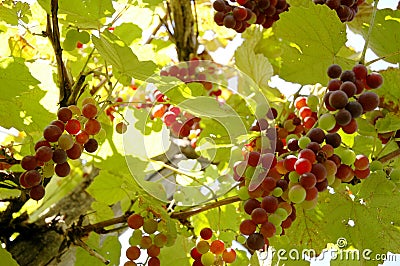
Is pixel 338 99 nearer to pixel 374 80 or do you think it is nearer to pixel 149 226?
pixel 374 80

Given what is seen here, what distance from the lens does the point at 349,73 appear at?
2.57 feet

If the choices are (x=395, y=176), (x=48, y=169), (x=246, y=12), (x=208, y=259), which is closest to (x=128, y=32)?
(x=246, y=12)

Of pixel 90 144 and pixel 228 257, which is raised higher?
pixel 90 144

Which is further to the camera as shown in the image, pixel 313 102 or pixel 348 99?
pixel 313 102

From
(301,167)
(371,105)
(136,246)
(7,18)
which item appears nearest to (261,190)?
(301,167)

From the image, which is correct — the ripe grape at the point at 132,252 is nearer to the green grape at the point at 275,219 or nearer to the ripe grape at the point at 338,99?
the green grape at the point at 275,219

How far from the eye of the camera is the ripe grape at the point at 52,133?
782 millimetres

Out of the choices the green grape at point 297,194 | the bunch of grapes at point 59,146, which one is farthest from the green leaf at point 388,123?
the bunch of grapes at point 59,146

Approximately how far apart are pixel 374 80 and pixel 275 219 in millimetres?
261

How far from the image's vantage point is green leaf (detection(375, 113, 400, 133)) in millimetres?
923

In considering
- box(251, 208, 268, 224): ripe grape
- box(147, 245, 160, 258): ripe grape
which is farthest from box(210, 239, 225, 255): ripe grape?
box(251, 208, 268, 224): ripe grape

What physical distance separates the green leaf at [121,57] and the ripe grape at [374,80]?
1.14 feet

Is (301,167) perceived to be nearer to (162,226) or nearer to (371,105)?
(371,105)

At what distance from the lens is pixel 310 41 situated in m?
0.94
